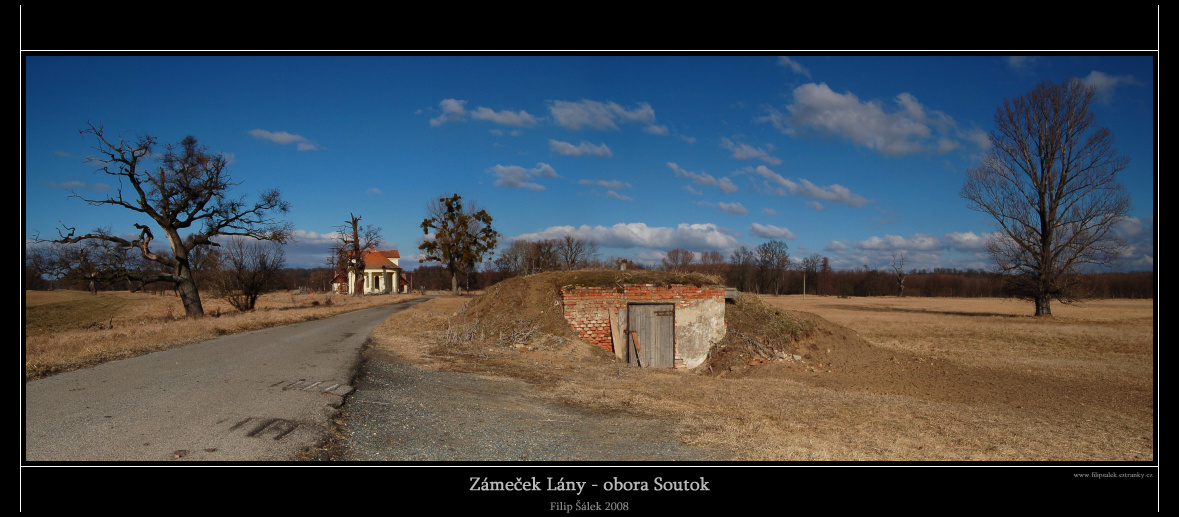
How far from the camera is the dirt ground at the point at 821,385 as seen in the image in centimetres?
671

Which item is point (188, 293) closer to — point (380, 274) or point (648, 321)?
point (648, 321)

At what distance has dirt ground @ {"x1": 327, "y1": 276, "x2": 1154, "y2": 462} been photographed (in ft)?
22.0

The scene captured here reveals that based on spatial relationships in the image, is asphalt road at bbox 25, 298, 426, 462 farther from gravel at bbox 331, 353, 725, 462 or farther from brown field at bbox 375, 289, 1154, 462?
brown field at bbox 375, 289, 1154, 462

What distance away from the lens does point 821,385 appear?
11.8 metres

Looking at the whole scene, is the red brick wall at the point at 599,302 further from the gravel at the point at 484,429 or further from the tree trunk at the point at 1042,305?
the tree trunk at the point at 1042,305

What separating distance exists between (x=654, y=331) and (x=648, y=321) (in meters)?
0.32

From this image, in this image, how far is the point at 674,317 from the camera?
1473 centimetres

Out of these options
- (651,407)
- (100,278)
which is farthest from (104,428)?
(100,278)

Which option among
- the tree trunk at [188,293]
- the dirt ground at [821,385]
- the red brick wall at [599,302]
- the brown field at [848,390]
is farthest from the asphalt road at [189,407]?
the tree trunk at [188,293]

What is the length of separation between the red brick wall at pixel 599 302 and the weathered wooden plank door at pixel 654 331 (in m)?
0.25

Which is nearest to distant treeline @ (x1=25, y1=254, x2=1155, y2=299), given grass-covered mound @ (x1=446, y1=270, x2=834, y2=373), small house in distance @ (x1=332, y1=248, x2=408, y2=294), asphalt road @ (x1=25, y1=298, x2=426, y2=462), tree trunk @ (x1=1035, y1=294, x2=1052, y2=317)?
small house in distance @ (x1=332, y1=248, x2=408, y2=294)

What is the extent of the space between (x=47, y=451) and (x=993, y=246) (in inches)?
1619

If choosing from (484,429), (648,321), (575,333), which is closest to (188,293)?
(575,333)
